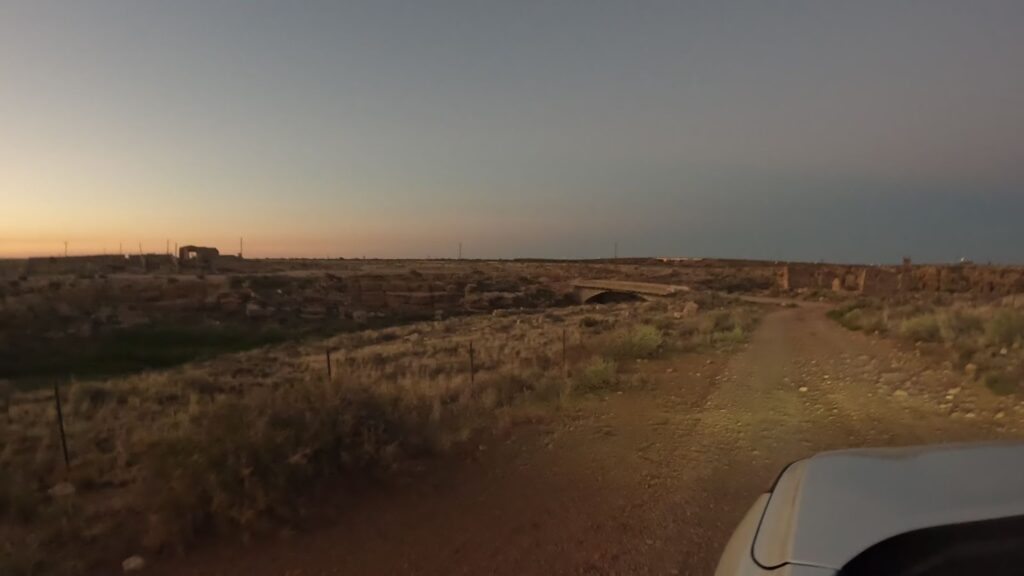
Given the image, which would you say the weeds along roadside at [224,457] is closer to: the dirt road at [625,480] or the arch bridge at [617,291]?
the dirt road at [625,480]

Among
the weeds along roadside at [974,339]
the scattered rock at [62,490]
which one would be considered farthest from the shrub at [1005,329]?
the scattered rock at [62,490]

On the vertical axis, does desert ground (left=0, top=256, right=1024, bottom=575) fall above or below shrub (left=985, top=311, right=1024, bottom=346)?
below

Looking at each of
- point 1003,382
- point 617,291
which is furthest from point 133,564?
point 617,291

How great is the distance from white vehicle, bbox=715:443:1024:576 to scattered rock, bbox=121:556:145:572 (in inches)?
201

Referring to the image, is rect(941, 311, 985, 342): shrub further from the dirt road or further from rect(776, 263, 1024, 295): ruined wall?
rect(776, 263, 1024, 295): ruined wall

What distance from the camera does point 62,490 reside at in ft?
24.3

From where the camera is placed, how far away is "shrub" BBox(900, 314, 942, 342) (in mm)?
19916

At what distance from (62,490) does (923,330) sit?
21823 millimetres

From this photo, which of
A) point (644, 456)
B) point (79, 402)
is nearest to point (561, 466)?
point (644, 456)

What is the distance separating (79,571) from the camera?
5551mm

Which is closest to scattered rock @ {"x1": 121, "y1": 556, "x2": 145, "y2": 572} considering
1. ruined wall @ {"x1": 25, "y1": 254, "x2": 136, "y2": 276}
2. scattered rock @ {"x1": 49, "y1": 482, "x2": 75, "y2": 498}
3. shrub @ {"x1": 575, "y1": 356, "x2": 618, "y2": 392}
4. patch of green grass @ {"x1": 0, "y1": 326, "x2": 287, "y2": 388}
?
scattered rock @ {"x1": 49, "y1": 482, "x2": 75, "y2": 498}

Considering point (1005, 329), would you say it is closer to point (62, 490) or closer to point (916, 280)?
point (62, 490)

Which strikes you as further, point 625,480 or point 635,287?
point 635,287

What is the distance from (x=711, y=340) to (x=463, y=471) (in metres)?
14.9
